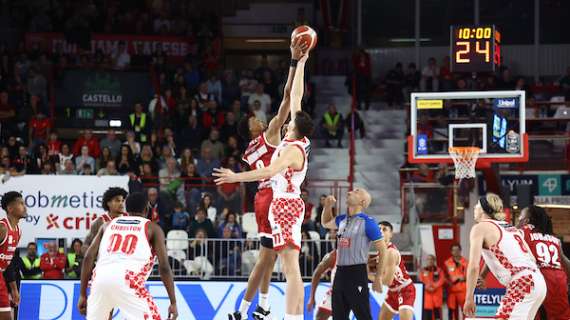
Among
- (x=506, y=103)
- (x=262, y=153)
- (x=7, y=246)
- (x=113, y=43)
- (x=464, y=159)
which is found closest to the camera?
(x=262, y=153)

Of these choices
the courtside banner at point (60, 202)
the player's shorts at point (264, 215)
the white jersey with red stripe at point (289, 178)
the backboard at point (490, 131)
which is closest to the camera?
the white jersey with red stripe at point (289, 178)

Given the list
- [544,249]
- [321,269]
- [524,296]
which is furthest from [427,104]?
[524,296]

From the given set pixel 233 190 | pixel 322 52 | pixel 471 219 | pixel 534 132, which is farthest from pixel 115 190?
pixel 322 52

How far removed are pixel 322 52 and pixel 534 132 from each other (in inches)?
302

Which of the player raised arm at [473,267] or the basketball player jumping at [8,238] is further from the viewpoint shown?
the basketball player jumping at [8,238]

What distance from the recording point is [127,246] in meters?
10.2

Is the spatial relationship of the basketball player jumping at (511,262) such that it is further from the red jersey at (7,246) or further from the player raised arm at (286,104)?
the red jersey at (7,246)

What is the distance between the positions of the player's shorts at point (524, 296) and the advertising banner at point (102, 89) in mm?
16617

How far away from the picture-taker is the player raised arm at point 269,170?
9.84m

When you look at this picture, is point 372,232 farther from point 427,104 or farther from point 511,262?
point 427,104

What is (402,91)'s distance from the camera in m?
28.7

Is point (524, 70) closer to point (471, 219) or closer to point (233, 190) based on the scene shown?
point (471, 219)

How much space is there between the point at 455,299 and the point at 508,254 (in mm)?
9152

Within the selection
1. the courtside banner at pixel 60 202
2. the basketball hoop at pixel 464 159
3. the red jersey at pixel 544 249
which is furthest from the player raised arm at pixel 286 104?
the courtside banner at pixel 60 202
